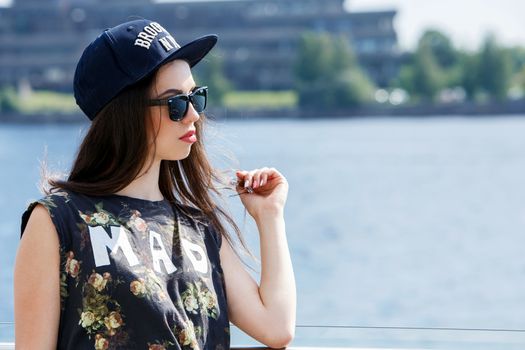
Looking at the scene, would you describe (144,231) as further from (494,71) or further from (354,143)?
(494,71)

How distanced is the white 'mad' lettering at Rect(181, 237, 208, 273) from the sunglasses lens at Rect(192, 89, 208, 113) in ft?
0.57

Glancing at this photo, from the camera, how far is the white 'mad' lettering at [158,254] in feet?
4.04

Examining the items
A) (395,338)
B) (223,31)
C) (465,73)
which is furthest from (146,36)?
(223,31)

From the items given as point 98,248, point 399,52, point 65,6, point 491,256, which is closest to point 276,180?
point 98,248

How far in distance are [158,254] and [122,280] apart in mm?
74

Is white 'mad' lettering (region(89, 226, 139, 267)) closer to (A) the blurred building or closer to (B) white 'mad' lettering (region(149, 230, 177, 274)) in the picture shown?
(B) white 'mad' lettering (region(149, 230, 177, 274))

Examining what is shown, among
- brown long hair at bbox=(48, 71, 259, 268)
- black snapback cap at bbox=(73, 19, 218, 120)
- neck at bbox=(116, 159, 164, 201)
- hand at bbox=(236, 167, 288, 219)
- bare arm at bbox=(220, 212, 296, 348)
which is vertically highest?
black snapback cap at bbox=(73, 19, 218, 120)

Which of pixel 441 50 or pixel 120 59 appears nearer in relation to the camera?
pixel 120 59

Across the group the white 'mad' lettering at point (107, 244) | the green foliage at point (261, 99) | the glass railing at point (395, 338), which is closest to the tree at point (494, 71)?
the green foliage at point (261, 99)

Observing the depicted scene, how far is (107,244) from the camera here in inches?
46.9

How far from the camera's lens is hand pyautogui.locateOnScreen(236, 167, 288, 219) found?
140 centimetres

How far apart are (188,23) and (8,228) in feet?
119

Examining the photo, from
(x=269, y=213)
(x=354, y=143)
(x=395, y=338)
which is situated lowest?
(x=354, y=143)

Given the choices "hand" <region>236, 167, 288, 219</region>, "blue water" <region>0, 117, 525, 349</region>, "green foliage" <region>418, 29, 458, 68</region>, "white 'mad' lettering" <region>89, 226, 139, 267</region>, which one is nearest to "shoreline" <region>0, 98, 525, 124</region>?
"green foliage" <region>418, 29, 458, 68</region>
